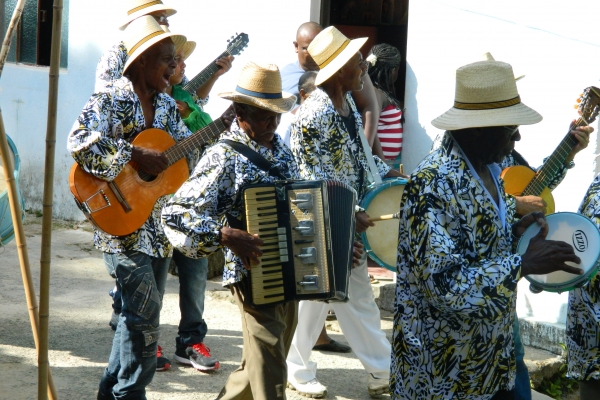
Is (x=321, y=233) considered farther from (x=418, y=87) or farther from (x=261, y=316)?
(x=418, y=87)

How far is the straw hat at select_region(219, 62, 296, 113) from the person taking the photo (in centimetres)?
392

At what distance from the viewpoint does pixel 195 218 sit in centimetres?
377

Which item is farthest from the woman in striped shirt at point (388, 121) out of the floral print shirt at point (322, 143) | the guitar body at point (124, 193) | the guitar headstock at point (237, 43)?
the guitar body at point (124, 193)

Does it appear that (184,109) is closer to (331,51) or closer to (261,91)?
(331,51)

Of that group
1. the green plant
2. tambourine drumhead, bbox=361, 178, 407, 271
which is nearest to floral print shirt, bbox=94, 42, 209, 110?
tambourine drumhead, bbox=361, 178, 407, 271

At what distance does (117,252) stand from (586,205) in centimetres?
224

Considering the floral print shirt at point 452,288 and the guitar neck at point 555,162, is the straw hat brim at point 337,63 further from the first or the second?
the floral print shirt at point 452,288

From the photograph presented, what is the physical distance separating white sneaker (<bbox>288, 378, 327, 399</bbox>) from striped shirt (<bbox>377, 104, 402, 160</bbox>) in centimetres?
247

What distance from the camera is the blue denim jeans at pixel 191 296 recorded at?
17.6 ft

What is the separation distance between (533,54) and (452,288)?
3.49 meters

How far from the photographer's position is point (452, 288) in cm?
293

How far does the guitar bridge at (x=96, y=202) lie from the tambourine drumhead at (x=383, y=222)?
1.53 metres

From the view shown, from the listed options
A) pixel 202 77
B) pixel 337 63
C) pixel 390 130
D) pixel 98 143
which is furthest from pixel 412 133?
pixel 98 143

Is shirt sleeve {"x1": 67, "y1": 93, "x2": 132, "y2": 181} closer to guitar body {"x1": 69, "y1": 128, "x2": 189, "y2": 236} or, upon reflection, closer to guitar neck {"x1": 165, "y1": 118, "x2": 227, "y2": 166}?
guitar body {"x1": 69, "y1": 128, "x2": 189, "y2": 236}
